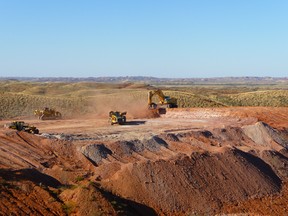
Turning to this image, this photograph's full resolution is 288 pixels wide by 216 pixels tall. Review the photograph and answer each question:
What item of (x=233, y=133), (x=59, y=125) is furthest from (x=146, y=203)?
(x=59, y=125)

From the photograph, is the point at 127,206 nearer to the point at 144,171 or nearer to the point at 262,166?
the point at 144,171

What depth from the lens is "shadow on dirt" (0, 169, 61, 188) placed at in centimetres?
2030

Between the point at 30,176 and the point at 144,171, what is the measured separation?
6079mm

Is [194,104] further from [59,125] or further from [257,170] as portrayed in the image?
[257,170]

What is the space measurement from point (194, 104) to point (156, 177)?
45016 millimetres

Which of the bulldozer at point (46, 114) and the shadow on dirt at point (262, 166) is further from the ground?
the bulldozer at point (46, 114)

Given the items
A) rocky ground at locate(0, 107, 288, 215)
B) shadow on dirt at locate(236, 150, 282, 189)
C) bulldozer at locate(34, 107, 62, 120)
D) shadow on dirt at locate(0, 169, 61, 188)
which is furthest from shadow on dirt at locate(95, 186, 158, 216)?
bulldozer at locate(34, 107, 62, 120)

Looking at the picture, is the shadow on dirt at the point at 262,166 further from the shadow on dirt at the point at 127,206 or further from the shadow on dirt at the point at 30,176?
the shadow on dirt at the point at 30,176

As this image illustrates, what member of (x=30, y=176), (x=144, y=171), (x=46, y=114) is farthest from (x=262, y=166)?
(x=46, y=114)

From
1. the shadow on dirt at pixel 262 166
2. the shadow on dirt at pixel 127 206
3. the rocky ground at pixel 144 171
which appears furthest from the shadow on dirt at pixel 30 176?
the shadow on dirt at pixel 262 166

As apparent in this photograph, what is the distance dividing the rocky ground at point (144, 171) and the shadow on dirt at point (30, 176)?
0.05 metres

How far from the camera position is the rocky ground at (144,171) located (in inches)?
756

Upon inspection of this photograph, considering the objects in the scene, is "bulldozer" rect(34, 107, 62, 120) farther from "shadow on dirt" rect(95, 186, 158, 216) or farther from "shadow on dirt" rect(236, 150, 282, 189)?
"shadow on dirt" rect(95, 186, 158, 216)

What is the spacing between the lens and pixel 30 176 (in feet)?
67.9
